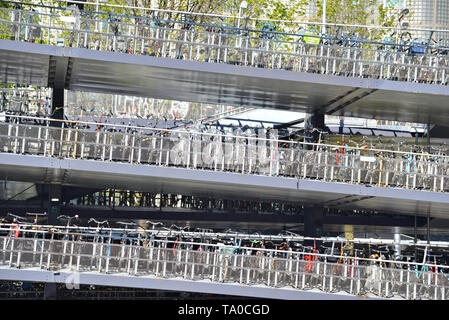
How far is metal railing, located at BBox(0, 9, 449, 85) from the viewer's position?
2041 centimetres

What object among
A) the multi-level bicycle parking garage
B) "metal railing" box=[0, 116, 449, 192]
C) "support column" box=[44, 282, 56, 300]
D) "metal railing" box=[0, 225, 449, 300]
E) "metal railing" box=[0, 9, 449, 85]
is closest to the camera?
"metal railing" box=[0, 225, 449, 300]

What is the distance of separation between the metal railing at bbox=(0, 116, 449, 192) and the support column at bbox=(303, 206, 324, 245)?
355 centimetres

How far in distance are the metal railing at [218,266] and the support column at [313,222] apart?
15.4ft

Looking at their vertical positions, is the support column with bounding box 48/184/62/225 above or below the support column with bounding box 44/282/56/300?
above

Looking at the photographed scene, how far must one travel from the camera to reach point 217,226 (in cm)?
2877

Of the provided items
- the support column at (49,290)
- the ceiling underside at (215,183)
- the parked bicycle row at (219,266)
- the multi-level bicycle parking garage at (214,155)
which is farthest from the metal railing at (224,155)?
the support column at (49,290)

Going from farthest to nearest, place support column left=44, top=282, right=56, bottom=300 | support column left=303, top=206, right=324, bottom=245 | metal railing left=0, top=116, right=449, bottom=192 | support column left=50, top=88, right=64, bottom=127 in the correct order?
support column left=303, top=206, right=324, bottom=245, support column left=50, top=88, right=64, bottom=127, support column left=44, top=282, right=56, bottom=300, metal railing left=0, top=116, right=449, bottom=192

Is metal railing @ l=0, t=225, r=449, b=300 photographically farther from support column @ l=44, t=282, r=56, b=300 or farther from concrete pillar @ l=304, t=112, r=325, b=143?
concrete pillar @ l=304, t=112, r=325, b=143

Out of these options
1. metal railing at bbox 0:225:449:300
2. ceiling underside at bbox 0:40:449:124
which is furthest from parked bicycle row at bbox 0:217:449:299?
ceiling underside at bbox 0:40:449:124

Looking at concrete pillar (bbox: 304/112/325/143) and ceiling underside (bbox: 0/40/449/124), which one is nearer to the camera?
ceiling underside (bbox: 0/40/449/124)

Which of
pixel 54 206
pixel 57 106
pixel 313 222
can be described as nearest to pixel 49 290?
pixel 54 206

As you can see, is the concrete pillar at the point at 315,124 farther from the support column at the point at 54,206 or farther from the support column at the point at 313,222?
the support column at the point at 54,206

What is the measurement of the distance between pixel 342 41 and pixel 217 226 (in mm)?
9544

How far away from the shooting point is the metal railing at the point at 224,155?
19.9m
